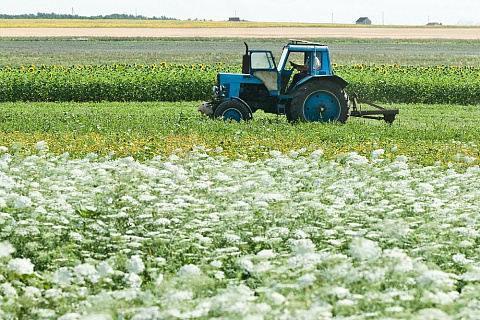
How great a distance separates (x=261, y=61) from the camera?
14641 mm

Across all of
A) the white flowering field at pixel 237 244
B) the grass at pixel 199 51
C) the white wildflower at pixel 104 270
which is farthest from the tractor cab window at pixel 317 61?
the grass at pixel 199 51

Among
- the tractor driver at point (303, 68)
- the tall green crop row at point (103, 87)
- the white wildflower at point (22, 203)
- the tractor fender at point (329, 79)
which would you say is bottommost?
the white wildflower at point (22, 203)

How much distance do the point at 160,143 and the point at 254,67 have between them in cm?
358

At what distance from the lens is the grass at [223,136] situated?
11.4m

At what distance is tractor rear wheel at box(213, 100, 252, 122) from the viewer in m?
14.3

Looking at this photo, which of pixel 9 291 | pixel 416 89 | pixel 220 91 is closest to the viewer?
pixel 9 291

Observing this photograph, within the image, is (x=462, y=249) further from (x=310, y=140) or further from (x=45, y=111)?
(x=45, y=111)

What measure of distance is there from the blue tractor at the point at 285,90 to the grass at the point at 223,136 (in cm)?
41

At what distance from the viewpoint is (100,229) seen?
6598 mm

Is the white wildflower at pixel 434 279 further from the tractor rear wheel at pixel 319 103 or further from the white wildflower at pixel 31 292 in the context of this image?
the tractor rear wheel at pixel 319 103

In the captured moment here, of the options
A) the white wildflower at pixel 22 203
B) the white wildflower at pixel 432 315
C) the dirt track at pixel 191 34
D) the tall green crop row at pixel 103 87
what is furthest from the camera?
the dirt track at pixel 191 34

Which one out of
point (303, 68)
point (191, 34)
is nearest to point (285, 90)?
point (303, 68)

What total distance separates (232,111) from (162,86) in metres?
7.82

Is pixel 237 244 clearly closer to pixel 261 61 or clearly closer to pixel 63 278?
pixel 63 278
